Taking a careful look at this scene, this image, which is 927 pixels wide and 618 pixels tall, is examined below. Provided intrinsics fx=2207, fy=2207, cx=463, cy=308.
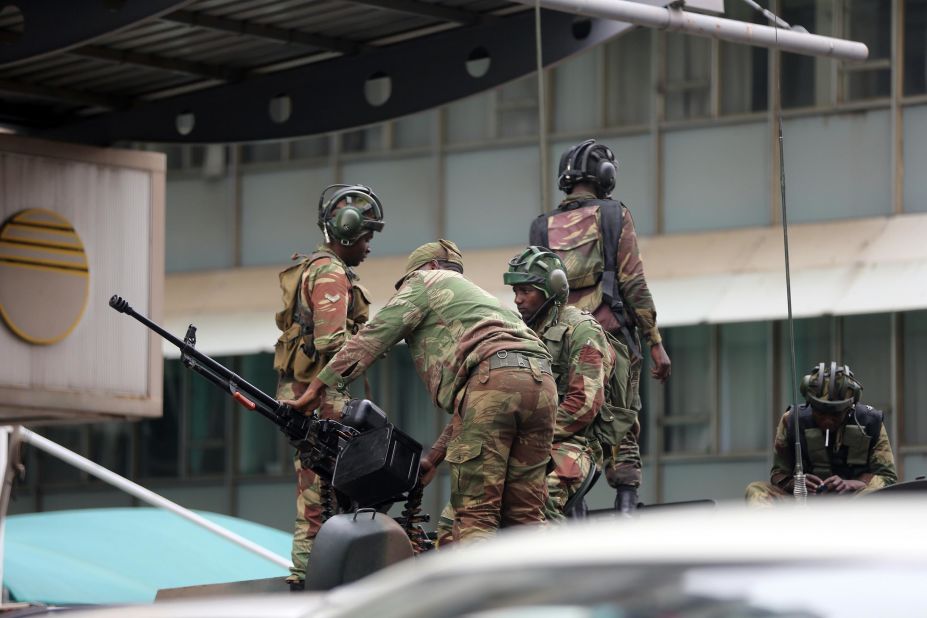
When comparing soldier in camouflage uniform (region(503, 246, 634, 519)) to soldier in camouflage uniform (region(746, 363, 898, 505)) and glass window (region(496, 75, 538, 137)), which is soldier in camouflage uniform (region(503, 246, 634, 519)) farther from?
glass window (region(496, 75, 538, 137))

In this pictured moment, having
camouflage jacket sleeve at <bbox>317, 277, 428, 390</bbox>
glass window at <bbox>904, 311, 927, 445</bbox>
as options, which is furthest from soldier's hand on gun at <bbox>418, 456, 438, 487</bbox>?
glass window at <bbox>904, 311, 927, 445</bbox>

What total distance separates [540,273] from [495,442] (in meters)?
1.27

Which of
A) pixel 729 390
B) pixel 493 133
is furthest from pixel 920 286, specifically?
pixel 493 133

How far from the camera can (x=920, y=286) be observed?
21500mm

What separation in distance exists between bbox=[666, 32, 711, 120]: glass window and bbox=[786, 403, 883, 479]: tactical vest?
12.6 meters

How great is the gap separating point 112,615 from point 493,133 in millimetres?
21649

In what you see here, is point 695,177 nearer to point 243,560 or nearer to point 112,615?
point 243,560

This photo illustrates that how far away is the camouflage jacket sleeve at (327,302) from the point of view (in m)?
10.1

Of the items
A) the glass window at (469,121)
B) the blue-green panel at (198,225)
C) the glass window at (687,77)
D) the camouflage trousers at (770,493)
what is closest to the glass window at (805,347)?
the glass window at (687,77)

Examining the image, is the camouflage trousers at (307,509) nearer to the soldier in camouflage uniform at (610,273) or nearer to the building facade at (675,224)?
the soldier in camouflage uniform at (610,273)

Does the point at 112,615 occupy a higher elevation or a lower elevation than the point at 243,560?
higher

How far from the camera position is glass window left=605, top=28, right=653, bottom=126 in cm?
2511

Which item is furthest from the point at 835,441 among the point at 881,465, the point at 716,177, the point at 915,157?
the point at 716,177

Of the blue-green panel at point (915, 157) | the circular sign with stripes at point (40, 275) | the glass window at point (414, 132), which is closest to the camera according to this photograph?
the circular sign with stripes at point (40, 275)
